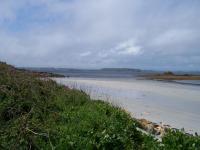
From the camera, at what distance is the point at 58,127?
912cm

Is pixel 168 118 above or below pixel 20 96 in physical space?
below

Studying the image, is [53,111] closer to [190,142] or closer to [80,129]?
[80,129]

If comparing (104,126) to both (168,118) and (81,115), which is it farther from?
(168,118)

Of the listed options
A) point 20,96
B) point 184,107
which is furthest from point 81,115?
point 184,107

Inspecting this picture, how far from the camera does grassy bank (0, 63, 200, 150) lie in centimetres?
760

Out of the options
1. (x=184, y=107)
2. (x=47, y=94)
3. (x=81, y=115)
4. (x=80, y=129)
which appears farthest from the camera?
(x=184, y=107)

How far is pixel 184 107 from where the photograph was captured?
21359 millimetres

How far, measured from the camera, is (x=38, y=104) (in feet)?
37.1

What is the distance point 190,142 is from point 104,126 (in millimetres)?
2854

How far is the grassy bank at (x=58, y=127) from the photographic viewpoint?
7.60 m

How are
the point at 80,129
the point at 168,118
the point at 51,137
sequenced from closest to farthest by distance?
the point at 51,137 → the point at 80,129 → the point at 168,118

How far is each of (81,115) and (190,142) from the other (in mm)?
4286

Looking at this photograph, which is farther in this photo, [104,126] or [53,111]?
[53,111]

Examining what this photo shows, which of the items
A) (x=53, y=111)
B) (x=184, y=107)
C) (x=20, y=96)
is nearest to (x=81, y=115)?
(x=53, y=111)
